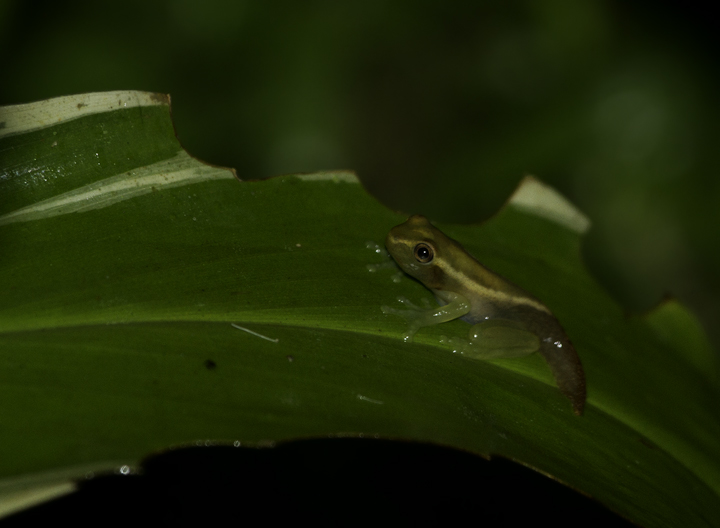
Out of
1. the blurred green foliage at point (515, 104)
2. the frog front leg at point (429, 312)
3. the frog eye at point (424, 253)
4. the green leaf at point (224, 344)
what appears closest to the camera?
the green leaf at point (224, 344)

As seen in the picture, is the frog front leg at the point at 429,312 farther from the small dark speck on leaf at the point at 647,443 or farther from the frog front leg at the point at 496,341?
the small dark speck on leaf at the point at 647,443

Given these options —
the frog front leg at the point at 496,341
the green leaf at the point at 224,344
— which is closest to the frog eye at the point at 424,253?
the green leaf at the point at 224,344

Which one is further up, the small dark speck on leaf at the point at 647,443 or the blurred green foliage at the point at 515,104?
the blurred green foliage at the point at 515,104

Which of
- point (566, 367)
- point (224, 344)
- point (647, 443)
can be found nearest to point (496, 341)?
point (566, 367)

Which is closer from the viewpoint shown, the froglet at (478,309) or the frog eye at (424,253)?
the froglet at (478,309)

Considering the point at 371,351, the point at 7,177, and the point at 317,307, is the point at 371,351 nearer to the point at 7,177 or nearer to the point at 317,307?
the point at 317,307

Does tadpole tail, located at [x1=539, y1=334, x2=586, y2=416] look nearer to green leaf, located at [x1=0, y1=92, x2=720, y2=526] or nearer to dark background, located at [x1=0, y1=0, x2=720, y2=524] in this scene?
green leaf, located at [x1=0, y1=92, x2=720, y2=526]

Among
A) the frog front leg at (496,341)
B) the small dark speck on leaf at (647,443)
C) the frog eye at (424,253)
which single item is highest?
the frog eye at (424,253)

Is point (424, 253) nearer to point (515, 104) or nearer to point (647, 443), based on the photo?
point (647, 443)
